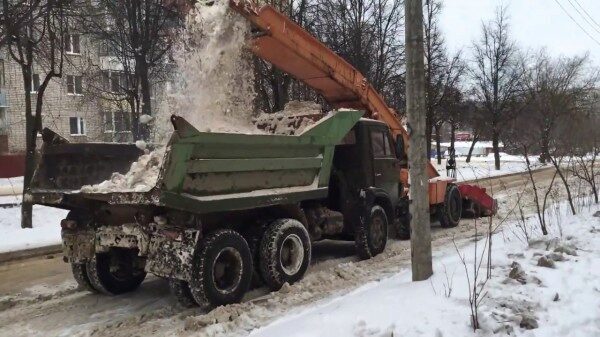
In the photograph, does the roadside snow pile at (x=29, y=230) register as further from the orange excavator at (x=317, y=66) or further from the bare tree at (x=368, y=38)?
the bare tree at (x=368, y=38)

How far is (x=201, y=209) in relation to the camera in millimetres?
5980

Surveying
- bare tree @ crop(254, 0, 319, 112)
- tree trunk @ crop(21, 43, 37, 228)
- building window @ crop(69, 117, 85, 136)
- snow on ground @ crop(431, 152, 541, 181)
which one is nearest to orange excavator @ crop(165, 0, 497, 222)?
snow on ground @ crop(431, 152, 541, 181)

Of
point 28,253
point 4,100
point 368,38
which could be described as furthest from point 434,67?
point 4,100

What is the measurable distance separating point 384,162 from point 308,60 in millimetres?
2239

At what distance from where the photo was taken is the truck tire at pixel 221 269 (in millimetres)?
5980

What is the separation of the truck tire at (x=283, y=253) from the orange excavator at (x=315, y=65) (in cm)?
184

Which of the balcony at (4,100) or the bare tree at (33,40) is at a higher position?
the balcony at (4,100)

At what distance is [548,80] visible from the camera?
1725 inches

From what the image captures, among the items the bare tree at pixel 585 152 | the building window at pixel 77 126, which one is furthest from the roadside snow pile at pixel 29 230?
the building window at pixel 77 126

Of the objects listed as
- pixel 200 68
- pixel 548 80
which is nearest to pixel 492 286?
pixel 200 68

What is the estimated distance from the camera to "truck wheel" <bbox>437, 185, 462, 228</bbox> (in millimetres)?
11930

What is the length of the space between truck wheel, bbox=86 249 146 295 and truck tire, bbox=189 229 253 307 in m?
1.47

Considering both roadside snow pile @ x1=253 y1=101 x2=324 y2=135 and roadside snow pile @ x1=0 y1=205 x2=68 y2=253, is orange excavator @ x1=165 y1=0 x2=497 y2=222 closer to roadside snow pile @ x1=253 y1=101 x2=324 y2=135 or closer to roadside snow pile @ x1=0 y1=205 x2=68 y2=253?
roadside snow pile @ x1=253 y1=101 x2=324 y2=135

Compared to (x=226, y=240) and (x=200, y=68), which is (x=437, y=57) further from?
(x=226, y=240)
